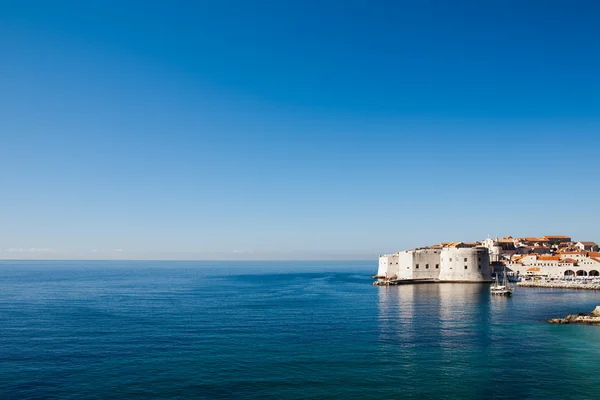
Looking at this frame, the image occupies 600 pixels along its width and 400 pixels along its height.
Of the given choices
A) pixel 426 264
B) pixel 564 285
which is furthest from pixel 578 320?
pixel 426 264

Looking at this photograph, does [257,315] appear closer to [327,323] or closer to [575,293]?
[327,323]

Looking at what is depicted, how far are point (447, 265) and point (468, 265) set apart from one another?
3.34m

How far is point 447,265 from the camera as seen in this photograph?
77250 mm

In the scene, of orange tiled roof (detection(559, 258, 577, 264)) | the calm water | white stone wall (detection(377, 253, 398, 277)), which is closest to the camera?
the calm water

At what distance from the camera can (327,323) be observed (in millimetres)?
A: 35594

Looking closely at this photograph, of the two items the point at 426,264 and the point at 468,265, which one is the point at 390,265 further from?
the point at 468,265

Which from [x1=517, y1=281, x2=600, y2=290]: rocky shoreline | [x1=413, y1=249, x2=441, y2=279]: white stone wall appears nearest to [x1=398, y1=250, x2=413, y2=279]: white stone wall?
[x1=413, y1=249, x2=441, y2=279]: white stone wall

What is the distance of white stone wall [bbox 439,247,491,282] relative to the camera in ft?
248

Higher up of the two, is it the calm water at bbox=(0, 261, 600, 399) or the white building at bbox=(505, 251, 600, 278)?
the white building at bbox=(505, 251, 600, 278)

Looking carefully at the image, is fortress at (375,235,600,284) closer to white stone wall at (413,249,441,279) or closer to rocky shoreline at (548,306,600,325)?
white stone wall at (413,249,441,279)

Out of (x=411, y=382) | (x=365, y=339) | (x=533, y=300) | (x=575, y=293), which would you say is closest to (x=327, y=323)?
(x=365, y=339)

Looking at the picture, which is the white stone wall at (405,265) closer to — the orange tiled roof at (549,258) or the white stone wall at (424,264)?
the white stone wall at (424,264)

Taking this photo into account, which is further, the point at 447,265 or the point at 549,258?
the point at 549,258

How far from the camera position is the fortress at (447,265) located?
248 ft
